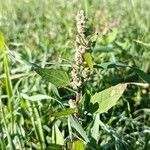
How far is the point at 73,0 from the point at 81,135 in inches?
99.7

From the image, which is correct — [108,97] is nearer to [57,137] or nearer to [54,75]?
[54,75]

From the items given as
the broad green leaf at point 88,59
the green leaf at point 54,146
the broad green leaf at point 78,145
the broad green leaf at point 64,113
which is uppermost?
the broad green leaf at point 88,59

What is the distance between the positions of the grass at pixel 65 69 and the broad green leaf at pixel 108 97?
5cm

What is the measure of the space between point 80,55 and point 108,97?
0.40 feet

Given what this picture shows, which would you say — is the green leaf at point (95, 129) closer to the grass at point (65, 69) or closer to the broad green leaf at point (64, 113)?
the grass at point (65, 69)

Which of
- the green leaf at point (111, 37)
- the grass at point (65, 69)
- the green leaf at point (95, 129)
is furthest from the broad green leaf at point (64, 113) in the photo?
the green leaf at point (111, 37)

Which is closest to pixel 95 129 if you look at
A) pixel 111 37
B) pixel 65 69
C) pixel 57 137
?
pixel 57 137

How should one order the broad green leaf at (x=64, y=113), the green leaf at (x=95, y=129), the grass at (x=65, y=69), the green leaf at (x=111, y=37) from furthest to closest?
the green leaf at (x=111, y=37), the grass at (x=65, y=69), the green leaf at (x=95, y=129), the broad green leaf at (x=64, y=113)

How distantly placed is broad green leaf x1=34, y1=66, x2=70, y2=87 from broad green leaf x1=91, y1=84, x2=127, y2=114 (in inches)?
3.5

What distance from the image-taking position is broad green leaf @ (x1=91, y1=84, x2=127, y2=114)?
1057mm

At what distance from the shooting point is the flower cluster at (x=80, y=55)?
1.04 m

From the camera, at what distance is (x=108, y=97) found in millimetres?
1067

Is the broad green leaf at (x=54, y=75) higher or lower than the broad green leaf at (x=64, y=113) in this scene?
higher

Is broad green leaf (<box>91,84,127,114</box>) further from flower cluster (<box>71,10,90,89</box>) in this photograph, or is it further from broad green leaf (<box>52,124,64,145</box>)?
broad green leaf (<box>52,124,64,145</box>)
